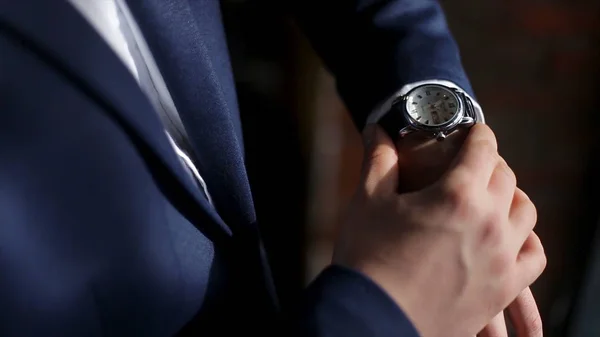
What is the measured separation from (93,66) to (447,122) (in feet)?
0.80

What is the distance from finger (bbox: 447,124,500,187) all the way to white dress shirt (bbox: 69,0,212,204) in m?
0.15

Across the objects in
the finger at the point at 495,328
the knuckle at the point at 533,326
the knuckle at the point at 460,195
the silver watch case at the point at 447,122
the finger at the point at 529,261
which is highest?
the knuckle at the point at 460,195

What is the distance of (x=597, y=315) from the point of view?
0.84 meters

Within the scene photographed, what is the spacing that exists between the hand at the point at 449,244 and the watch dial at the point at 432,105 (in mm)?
48

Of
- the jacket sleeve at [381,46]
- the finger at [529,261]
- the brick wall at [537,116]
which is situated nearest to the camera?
the finger at [529,261]

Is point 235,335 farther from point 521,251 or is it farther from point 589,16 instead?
point 589,16

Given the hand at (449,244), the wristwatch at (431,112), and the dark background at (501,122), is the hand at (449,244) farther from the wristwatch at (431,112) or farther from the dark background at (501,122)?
the dark background at (501,122)

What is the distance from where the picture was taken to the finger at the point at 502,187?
1.26ft

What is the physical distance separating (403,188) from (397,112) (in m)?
0.07

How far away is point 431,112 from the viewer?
17.7 inches

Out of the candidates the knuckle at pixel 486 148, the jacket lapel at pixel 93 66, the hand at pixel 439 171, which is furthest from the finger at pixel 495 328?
the jacket lapel at pixel 93 66

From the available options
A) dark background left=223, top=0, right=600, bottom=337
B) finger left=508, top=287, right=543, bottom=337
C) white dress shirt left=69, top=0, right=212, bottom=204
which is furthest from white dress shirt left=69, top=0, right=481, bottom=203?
dark background left=223, top=0, right=600, bottom=337

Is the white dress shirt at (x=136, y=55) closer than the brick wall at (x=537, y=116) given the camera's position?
Yes

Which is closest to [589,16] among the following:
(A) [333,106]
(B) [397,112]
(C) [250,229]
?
(A) [333,106]
